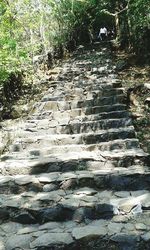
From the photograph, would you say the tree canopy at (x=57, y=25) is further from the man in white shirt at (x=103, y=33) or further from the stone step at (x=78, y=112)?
the stone step at (x=78, y=112)

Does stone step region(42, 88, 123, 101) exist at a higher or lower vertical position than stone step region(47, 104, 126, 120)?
higher

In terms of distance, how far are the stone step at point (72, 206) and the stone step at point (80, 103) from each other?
3.70m

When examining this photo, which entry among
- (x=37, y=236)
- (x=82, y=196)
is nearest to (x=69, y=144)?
(x=82, y=196)

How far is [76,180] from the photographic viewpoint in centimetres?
498

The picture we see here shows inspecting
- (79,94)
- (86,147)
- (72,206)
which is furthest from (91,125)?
(72,206)

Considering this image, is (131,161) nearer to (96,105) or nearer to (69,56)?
(96,105)

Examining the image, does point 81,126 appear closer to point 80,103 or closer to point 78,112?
point 78,112

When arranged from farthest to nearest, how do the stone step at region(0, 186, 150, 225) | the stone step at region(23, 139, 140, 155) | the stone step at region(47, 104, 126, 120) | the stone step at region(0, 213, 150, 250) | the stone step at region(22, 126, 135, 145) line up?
1. the stone step at region(47, 104, 126, 120)
2. the stone step at region(22, 126, 135, 145)
3. the stone step at region(23, 139, 140, 155)
4. the stone step at region(0, 186, 150, 225)
5. the stone step at region(0, 213, 150, 250)

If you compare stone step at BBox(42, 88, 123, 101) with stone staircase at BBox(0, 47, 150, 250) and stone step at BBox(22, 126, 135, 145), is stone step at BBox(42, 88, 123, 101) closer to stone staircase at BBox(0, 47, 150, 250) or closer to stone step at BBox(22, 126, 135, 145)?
stone staircase at BBox(0, 47, 150, 250)

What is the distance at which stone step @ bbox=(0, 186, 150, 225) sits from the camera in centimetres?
424

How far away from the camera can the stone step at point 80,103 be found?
8094 millimetres

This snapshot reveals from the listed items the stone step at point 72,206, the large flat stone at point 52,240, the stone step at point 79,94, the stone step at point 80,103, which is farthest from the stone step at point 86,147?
the stone step at point 79,94

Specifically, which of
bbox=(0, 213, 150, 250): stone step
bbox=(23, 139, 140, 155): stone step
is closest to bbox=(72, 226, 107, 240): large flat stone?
bbox=(0, 213, 150, 250): stone step

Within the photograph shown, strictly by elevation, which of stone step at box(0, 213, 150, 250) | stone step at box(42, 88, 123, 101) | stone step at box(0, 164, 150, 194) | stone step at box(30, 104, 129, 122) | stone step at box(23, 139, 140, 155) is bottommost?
stone step at box(0, 213, 150, 250)
